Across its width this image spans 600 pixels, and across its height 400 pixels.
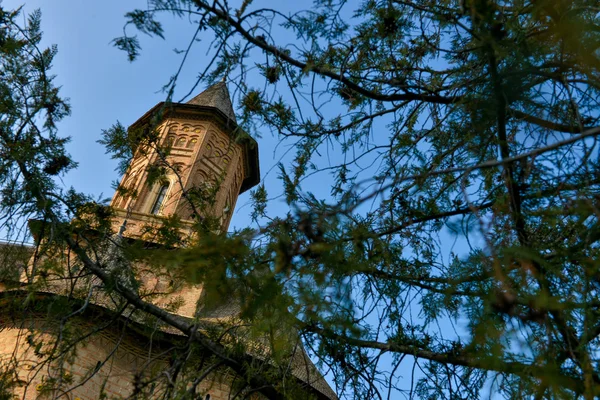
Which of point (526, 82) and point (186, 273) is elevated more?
point (526, 82)

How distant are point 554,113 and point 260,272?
2047mm

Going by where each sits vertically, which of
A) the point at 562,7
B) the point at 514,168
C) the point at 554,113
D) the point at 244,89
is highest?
the point at 562,7

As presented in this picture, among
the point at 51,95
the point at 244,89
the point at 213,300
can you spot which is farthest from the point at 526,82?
the point at 51,95

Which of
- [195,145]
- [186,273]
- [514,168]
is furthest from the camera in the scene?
[195,145]

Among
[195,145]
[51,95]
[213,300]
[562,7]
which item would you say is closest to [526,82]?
[562,7]

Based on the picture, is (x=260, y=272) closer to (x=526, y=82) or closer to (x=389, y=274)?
(x=389, y=274)

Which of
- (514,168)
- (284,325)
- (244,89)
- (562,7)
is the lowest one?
(284,325)

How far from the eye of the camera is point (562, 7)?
306cm

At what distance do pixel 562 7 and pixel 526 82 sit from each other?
0.50m

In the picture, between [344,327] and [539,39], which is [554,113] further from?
[344,327]

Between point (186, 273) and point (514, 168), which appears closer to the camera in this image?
point (186, 273)

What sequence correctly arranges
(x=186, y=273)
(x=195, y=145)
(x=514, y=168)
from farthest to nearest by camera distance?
1. (x=195, y=145)
2. (x=514, y=168)
3. (x=186, y=273)

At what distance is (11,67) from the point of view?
4145mm

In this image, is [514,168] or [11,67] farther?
[11,67]
